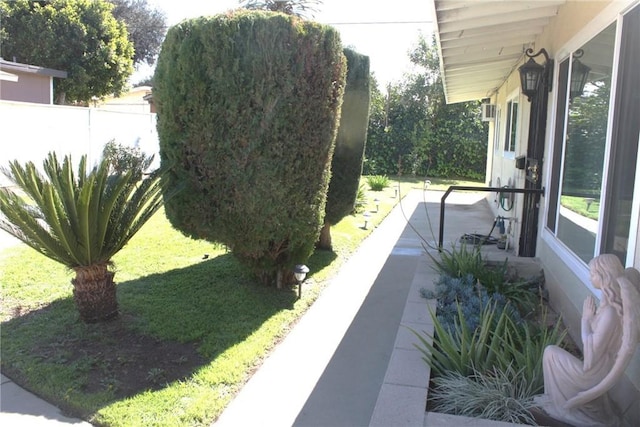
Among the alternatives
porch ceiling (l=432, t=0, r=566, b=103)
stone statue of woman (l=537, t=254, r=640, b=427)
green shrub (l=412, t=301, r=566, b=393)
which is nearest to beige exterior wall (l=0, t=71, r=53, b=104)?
porch ceiling (l=432, t=0, r=566, b=103)

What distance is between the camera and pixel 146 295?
5.36 meters

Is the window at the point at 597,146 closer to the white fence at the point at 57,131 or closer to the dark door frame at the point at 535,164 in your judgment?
the dark door frame at the point at 535,164

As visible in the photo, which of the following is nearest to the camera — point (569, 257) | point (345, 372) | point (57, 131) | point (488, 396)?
point (488, 396)

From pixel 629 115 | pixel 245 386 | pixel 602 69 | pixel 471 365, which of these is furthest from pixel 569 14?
pixel 245 386

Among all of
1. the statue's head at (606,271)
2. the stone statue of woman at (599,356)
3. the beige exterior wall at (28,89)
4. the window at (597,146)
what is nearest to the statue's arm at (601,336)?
the stone statue of woman at (599,356)

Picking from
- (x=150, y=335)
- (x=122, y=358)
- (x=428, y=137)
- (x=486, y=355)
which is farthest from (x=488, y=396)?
(x=428, y=137)

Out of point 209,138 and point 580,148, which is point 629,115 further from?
point 209,138

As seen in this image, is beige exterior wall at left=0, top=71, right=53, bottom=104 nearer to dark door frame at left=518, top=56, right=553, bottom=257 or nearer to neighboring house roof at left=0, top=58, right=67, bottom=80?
neighboring house roof at left=0, top=58, right=67, bottom=80

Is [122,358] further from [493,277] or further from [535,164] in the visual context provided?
[535,164]

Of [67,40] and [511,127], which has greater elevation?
[67,40]

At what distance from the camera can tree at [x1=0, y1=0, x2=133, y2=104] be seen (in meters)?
20.7

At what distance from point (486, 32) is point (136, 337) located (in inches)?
203

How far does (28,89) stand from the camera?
17.2 metres

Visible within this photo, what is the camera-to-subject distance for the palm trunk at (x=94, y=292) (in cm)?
434
